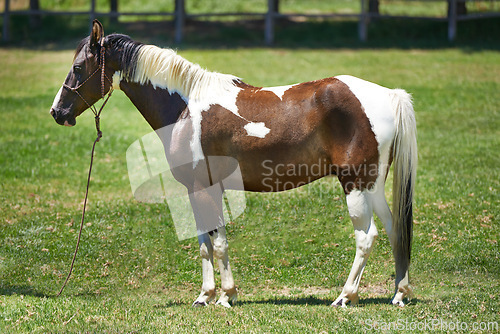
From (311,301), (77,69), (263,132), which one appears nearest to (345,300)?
(311,301)

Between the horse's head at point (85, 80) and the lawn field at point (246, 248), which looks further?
the horse's head at point (85, 80)

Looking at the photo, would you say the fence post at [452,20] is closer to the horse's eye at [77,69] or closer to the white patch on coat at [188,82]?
the white patch on coat at [188,82]

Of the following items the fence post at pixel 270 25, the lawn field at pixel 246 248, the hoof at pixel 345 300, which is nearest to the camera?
the lawn field at pixel 246 248

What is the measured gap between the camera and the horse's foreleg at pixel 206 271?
5.70m

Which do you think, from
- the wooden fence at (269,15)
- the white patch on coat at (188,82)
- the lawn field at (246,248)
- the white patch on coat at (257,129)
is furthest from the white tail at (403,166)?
the wooden fence at (269,15)

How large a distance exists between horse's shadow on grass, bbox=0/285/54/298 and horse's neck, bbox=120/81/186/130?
2197mm

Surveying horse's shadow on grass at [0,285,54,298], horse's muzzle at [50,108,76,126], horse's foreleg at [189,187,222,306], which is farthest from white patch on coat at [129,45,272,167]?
horse's shadow on grass at [0,285,54,298]

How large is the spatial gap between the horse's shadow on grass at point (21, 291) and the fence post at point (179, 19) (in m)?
14.8

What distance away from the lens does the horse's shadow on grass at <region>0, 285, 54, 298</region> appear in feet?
20.4

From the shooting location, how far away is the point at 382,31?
68.1 ft

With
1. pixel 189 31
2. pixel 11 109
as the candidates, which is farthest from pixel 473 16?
pixel 11 109

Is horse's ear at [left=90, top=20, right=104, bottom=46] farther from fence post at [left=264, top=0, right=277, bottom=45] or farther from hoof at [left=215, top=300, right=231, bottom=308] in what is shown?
fence post at [left=264, top=0, right=277, bottom=45]

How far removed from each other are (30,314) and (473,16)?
16991mm

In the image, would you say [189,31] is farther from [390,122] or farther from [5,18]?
[390,122]
